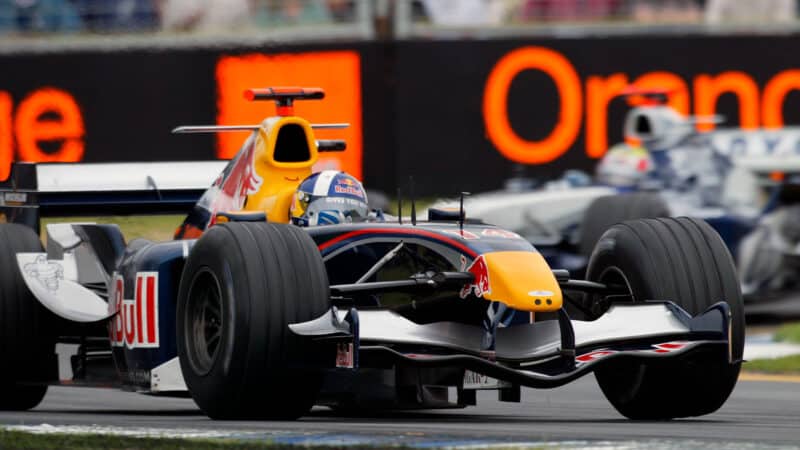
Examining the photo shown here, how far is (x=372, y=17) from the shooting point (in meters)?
21.1

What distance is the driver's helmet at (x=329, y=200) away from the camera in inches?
360

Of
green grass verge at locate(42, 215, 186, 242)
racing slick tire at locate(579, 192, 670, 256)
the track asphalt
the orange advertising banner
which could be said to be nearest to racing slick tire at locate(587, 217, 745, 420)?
the track asphalt

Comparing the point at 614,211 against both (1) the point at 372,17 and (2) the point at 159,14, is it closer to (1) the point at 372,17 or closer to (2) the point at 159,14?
(1) the point at 372,17

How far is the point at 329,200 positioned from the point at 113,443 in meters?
2.37

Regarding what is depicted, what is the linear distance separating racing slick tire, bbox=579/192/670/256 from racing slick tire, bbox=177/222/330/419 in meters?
7.36

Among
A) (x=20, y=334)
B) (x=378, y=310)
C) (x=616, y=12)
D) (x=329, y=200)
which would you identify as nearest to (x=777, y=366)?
(x=329, y=200)

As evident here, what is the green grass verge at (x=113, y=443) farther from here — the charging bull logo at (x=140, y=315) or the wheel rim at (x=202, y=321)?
the charging bull logo at (x=140, y=315)

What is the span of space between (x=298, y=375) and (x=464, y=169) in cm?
1372

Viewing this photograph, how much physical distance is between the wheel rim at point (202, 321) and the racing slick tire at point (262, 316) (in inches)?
3.8

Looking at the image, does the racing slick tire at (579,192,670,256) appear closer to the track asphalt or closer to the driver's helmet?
the track asphalt

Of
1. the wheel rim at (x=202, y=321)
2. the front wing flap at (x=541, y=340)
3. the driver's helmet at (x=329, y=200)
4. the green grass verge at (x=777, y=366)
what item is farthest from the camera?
the green grass verge at (x=777, y=366)

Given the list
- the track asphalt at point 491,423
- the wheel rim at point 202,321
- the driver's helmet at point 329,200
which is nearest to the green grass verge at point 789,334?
the track asphalt at point 491,423

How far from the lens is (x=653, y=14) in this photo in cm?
2136

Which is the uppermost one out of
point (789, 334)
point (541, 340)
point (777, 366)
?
point (541, 340)
